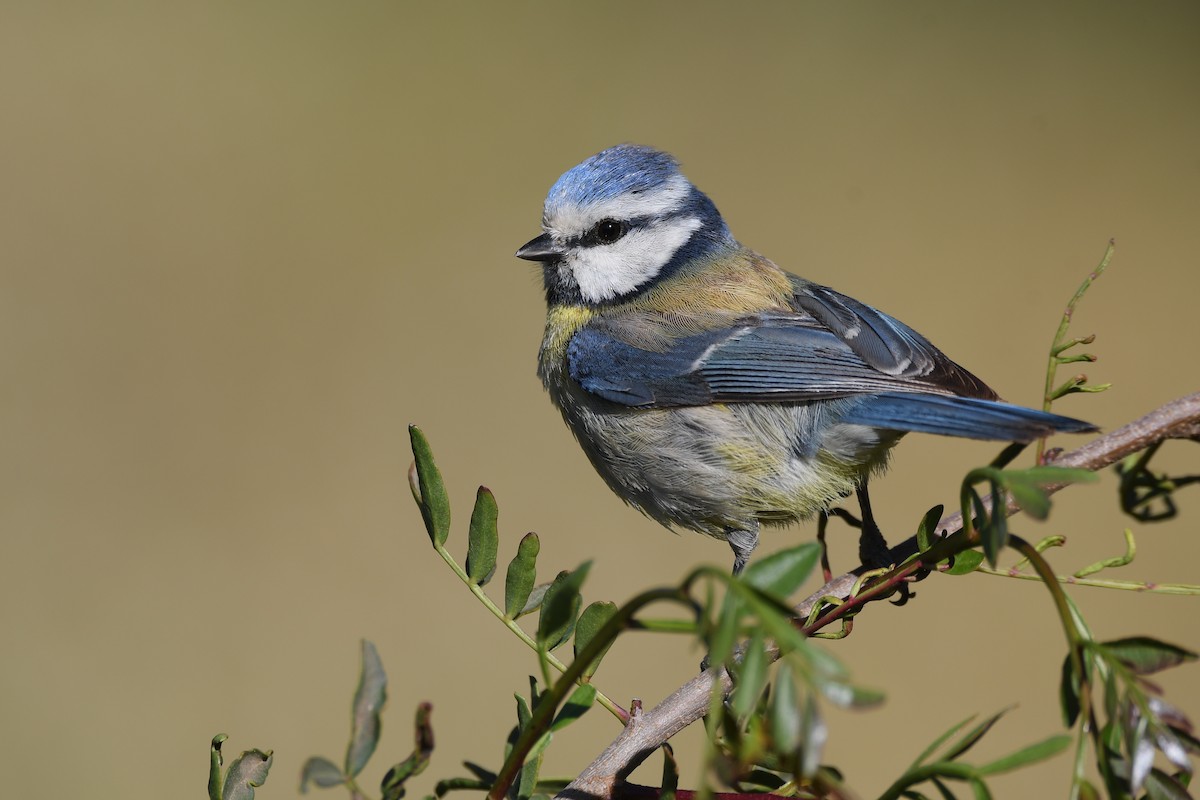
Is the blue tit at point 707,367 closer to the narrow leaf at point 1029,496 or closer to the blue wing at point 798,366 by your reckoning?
the blue wing at point 798,366

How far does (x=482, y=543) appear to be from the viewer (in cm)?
92

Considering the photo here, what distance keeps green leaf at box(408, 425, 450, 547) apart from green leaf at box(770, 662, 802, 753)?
0.43 metres

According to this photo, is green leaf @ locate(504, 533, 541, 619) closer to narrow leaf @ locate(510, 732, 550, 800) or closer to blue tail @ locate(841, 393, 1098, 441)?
narrow leaf @ locate(510, 732, 550, 800)

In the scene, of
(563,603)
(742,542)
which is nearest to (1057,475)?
(563,603)

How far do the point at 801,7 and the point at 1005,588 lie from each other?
3.72 metres

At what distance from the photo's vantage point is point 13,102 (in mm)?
5863

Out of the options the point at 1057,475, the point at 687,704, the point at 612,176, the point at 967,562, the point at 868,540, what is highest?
the point at 612,176

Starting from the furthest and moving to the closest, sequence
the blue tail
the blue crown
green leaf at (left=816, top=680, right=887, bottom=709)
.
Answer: the blue crown, the blue tail, green leaf at (left=816, top=680, right=887, bottom=709)

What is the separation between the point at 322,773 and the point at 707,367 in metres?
1.44

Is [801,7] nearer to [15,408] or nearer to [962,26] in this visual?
[962,26]

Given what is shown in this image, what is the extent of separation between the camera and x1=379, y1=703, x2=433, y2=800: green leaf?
71cm

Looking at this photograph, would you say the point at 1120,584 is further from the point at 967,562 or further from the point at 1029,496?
the point at 1029,496

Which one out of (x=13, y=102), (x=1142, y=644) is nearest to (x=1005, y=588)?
(x=1142, y=644)

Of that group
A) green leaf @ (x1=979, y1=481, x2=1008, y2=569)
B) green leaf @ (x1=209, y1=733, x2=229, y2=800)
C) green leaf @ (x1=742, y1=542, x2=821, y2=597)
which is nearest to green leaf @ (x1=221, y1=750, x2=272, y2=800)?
green leaf @ (x1=209, y1=733, x2=229, y2=800)
